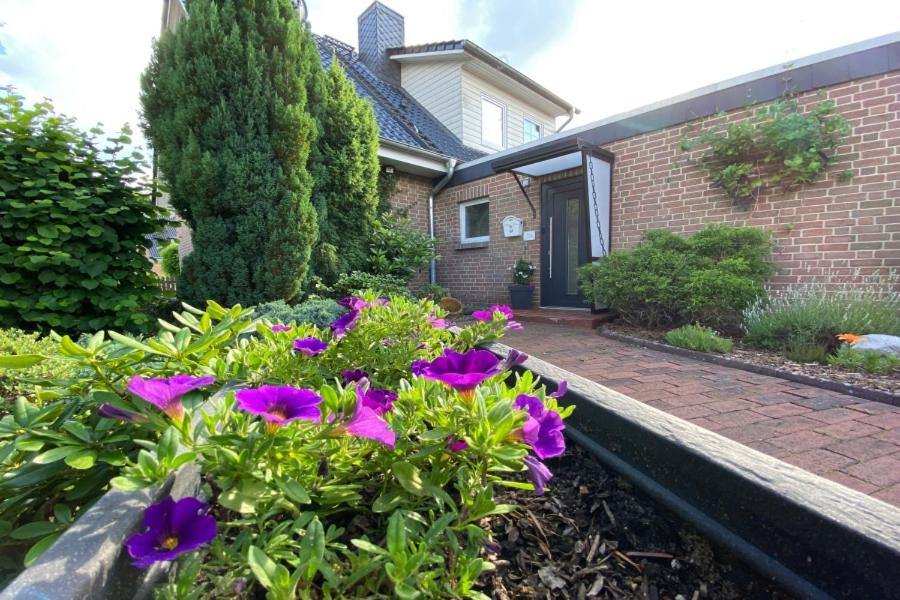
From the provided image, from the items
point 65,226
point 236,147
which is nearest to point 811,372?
point 236,147

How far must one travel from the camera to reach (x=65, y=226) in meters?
3.21

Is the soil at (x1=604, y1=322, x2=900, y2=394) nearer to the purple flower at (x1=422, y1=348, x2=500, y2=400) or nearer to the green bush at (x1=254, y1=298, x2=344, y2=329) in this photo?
the purple flower at (x1=422, y1=348, x2=500, y2=400)

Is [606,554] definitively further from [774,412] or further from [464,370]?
[774,412]

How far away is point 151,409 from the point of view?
68 centimetres

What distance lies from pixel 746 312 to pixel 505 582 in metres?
4.18

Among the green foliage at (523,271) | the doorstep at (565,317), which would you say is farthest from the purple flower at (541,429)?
the green foliage at (523,271)

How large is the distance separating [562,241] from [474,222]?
2.02m

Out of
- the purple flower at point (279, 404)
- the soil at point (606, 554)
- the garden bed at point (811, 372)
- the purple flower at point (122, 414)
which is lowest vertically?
the garden bed at point (811, 372)

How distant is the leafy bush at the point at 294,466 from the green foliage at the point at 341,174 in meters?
4.50

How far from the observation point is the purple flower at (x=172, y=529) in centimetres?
49

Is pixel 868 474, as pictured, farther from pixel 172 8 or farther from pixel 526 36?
pixel 172 8

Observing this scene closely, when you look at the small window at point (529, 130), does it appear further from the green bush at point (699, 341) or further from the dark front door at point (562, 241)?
the green bush at point (699, 341)

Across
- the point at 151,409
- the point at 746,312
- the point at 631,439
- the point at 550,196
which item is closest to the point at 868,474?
the point at 631,439

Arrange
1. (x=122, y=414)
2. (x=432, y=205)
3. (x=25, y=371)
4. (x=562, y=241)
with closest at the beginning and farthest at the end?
(x=122, y=414), (x=25, y=371), (x=562, y=241), (x=432, y=205)
